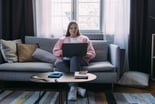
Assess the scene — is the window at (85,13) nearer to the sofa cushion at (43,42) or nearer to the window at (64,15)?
the window at (64,15)

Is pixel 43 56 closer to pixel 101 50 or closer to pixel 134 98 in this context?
pixel 101 50

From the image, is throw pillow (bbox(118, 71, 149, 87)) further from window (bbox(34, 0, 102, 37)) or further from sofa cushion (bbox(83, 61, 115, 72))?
window (bbox(34, 0, 102, 37))

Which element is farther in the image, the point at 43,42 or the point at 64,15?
the point at 64,15

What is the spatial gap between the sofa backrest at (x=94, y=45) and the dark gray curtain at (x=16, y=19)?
26 centimetres

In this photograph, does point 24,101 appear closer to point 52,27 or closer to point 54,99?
point 54,99

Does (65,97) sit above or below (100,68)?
below

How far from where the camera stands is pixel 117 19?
181 inches

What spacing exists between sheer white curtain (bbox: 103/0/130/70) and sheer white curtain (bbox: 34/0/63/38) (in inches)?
31.8

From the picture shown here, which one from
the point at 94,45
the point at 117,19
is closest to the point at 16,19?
the point at 94,45

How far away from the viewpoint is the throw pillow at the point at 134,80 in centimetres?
413

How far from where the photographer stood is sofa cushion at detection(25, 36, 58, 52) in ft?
14.6

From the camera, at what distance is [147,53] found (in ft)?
15.7

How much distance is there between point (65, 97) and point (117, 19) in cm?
179

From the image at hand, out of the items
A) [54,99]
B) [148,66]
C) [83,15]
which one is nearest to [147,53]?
[148,66]
